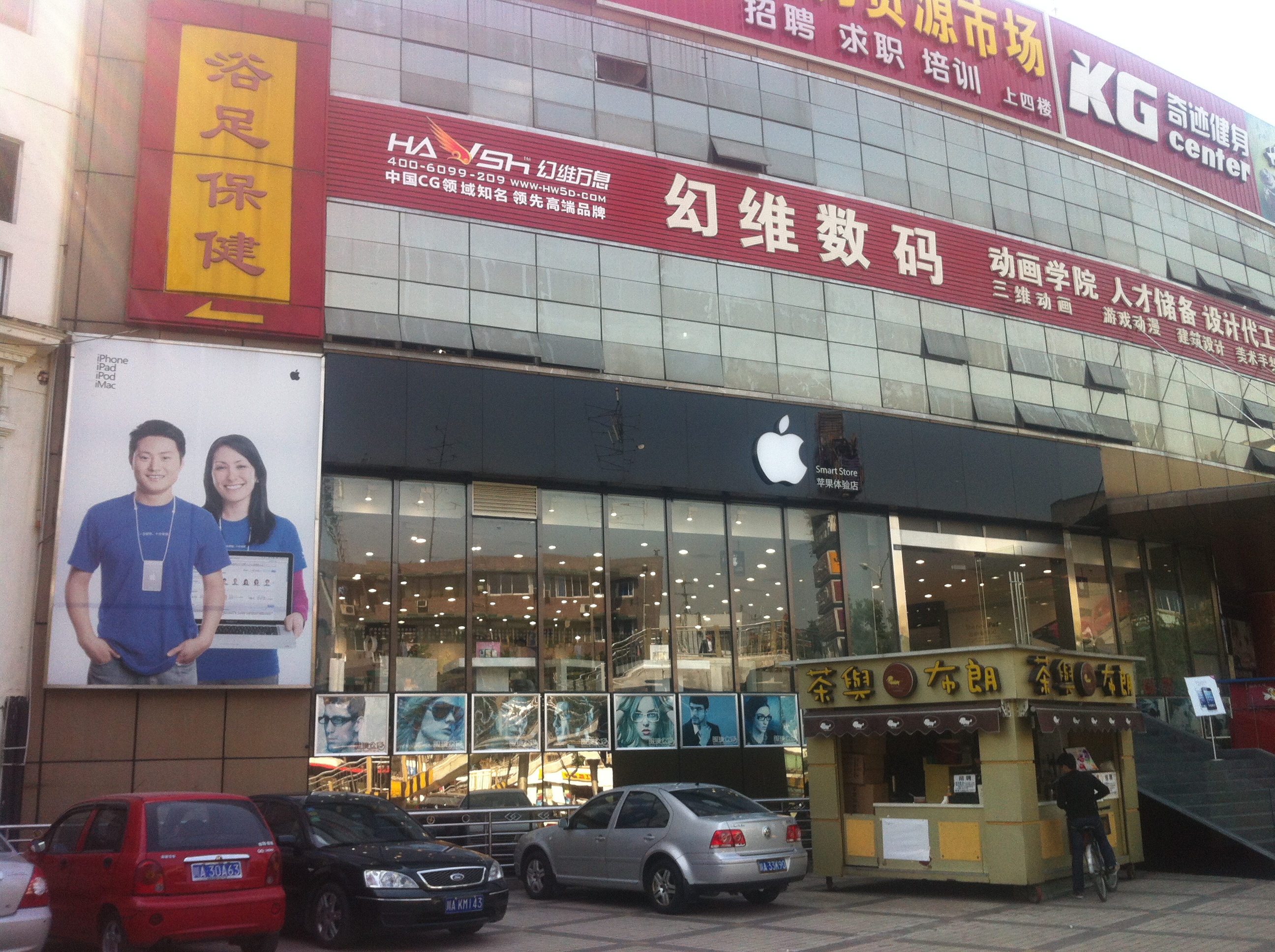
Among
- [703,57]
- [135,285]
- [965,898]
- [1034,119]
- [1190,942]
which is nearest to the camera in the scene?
Result: [1190,942]

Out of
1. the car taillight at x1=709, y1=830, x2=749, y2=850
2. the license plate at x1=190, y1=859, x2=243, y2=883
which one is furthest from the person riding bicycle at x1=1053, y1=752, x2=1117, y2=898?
the license plate at x1=190, y1=859, x2=243, y2=883

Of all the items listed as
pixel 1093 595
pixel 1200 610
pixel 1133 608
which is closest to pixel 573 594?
pixel 1093 595

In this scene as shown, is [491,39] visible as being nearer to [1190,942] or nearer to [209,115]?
[209,115]

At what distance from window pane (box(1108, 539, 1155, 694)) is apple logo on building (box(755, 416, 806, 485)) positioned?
9267 mm

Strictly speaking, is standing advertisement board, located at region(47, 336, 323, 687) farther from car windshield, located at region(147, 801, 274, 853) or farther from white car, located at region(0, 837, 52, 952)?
white car, located at region(0, 837, 52, 952)

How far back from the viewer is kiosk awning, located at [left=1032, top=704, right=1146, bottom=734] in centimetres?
1341

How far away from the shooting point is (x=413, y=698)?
17172 mm

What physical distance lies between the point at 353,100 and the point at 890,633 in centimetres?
1406

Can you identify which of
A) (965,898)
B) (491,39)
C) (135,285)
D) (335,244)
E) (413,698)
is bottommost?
(965,898)

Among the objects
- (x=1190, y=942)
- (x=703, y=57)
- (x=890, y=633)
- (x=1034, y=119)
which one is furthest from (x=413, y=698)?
(x=1034, y=119)

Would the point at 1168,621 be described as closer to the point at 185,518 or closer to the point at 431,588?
the point at 431,588

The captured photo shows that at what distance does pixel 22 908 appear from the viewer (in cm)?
837

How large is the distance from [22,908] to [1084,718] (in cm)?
1202

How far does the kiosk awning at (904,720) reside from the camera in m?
13.3
